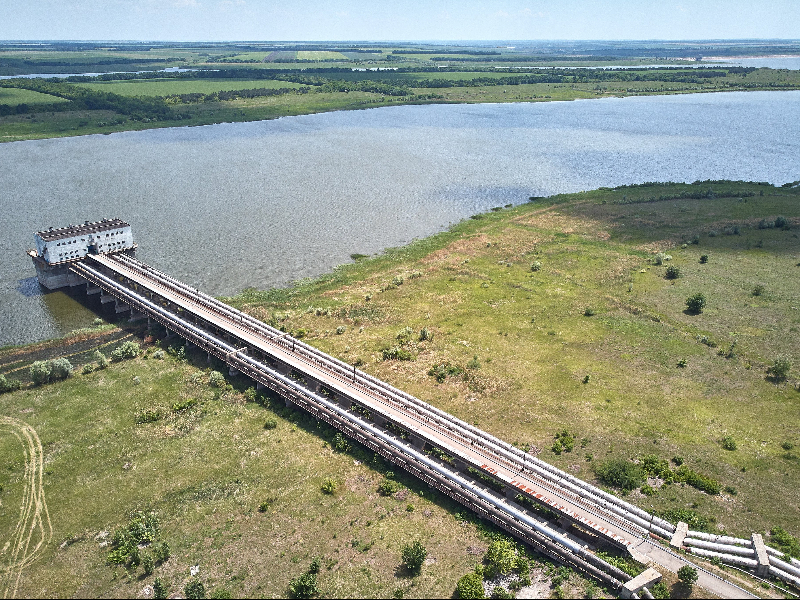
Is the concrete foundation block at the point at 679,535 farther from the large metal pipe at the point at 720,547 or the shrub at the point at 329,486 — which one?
the shrub at the point at 329,486

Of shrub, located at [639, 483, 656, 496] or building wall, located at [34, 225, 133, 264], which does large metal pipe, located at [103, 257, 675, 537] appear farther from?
building wall, located at [34, 225, 133, 264]

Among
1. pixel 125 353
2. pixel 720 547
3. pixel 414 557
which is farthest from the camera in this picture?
pixel 125 353

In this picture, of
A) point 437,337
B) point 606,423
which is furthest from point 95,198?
point 606,423

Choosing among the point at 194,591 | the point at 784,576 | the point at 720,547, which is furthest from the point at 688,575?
the point at 194,591

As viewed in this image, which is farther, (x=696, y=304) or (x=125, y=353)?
(x=696, y=304)

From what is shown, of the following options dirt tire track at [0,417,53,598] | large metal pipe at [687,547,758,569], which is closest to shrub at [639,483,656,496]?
large metal pipe at [687,547,758,569]

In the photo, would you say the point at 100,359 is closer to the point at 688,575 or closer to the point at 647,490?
the point at 647,490

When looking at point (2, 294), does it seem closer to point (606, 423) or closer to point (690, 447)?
point (606, 423)

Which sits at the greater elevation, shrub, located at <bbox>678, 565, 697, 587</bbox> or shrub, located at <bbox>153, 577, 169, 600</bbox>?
shrub, located at <bbox>678, 565, 697, 587</bbox>
